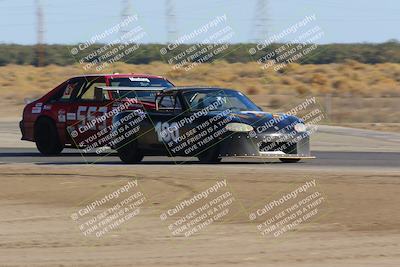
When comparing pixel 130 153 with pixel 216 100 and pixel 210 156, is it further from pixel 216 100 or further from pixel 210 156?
pixel 216 100

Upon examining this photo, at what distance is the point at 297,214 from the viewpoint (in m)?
12.2

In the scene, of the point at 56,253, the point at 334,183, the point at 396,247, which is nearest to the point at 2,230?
the point at 56,253

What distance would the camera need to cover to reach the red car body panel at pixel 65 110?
1953cm

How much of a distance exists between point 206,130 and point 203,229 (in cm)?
632

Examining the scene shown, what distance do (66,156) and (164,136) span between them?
3.30 meters

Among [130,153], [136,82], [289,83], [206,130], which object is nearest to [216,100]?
[206,130]

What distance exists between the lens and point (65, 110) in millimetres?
20156

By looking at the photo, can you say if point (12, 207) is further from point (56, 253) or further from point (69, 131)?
point (69, 131)

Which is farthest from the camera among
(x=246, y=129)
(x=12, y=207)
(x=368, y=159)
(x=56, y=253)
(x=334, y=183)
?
(x=368, y=159)

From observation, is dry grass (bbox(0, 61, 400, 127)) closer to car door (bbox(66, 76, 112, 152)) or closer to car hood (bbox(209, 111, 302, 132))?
car door (bbox(66, 76, 112, 152))

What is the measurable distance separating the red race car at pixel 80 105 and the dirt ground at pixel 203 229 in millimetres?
2054

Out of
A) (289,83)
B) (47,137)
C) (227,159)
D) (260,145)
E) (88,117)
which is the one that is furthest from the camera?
(289,83)

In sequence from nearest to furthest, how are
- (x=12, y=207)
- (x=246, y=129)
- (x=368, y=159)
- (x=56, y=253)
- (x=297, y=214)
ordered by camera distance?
1. (x=56, y=253)
2. (x=297, y=214)
3. (x=12, y=207)
4. (x=246, y=129)
5. (x=368, y=159)

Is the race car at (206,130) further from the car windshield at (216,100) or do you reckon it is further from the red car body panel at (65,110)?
the red car body panel at (65,110)
